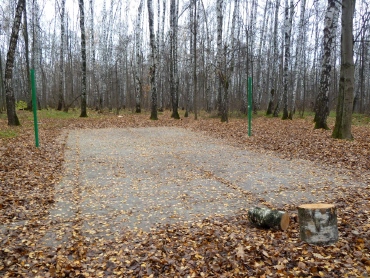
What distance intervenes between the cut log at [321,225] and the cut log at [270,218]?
1.46ft

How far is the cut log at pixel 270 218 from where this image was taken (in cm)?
414

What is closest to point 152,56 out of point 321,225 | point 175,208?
point 175,208

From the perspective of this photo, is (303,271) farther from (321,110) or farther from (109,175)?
(321,110)

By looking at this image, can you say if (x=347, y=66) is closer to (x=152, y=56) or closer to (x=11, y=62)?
(x=152, y=56)

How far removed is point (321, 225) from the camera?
368 centimetres

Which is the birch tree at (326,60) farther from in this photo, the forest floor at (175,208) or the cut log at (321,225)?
the cut log at (321,225)

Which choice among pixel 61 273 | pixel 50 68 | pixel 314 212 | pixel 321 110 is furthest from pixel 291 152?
pixel 50 68

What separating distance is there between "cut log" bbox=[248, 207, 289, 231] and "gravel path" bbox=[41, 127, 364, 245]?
0.64 metres

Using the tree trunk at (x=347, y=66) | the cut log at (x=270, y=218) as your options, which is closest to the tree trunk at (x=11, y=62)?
the tree trunk at (x=347, y=66)

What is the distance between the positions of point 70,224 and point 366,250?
4078mm

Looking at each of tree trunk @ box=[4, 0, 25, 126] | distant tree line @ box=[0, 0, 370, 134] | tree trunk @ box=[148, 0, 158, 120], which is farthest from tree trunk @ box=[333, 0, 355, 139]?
tree trunk @ box=[4, 0, 25, 126]

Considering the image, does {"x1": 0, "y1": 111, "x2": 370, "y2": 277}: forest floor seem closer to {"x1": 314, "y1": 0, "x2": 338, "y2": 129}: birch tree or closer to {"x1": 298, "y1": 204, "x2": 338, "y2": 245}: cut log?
{"x1": 298, "y1": 204, "x2": 338, "y2": 245}: cut log

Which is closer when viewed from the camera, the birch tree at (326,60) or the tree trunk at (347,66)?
the tree trunk at (347,66)

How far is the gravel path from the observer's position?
4789 millimetres
